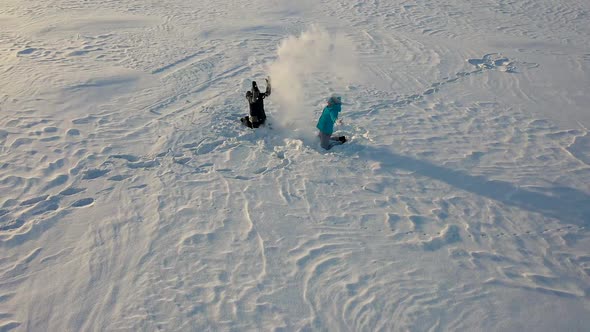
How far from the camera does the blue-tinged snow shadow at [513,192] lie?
581 cm

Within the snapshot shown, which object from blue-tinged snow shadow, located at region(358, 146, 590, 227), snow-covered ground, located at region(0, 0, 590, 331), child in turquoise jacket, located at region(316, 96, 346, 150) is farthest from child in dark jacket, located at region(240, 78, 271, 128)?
blue-tinged snow shadow, located at region(358, 146, 590, 227)

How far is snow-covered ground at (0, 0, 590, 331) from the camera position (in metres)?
4.51

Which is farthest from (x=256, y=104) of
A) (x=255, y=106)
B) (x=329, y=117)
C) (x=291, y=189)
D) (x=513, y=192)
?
(x=513, y=192)

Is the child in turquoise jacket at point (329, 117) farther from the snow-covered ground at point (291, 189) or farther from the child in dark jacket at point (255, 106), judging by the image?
the child in dark jacket at point (255, 106)

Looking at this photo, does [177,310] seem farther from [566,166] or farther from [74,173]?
[566,166]

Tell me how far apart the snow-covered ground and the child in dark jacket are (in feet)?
0.87

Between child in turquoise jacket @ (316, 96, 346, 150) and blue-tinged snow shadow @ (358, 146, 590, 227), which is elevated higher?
child in turquoise jacket @ (316, 96, 346, 150)

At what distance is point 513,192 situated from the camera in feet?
20.3

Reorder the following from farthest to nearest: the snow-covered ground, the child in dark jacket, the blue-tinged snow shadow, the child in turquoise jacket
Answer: the child in dark jacket < the child in turquoise jacket < the blue-tinged snow shadow < the snow-covered ground

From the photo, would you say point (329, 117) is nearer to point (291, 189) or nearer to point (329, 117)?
point (329, 117)

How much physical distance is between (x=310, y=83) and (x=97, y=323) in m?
7.05

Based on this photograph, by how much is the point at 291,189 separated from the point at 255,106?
79.0 inches

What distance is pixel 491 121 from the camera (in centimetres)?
820

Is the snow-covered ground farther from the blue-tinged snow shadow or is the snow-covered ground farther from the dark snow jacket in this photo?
the dark snow jacket
